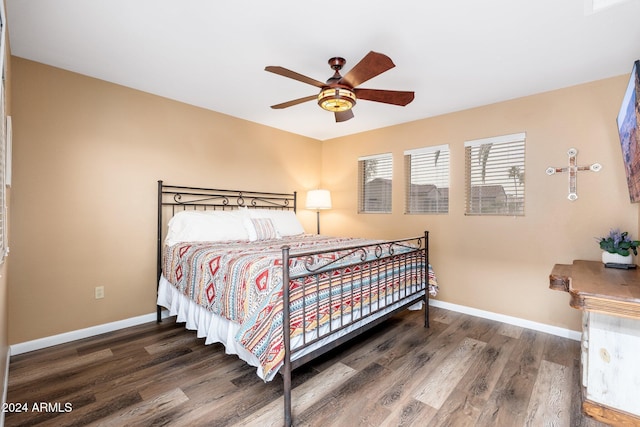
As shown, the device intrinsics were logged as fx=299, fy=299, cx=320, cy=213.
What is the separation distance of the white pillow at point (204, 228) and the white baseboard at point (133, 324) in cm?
89

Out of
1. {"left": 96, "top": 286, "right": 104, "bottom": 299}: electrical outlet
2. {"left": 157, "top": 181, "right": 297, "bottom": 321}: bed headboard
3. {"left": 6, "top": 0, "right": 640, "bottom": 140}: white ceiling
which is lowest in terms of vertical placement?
{"left": 96, "top": 286, "right": 104, "bottom": 299}: electrical outlet

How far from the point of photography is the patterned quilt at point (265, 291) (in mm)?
1762

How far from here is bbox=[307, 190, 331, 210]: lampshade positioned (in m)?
4.57

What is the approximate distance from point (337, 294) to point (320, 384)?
0.63m

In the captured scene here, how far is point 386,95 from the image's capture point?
7.64 feet

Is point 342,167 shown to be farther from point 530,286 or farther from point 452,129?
point 530,286

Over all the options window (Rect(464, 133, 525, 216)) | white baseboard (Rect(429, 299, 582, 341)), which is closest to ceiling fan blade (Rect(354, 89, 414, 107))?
window (Rect(464, 133, 525, 216))

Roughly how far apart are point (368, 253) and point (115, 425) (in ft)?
6.48

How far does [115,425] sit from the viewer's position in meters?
1.67

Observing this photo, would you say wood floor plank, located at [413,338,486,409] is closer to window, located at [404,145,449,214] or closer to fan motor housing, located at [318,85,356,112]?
window, located at [404,145,449,214]

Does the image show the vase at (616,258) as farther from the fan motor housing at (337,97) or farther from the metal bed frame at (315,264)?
the fan motor housing at (337,97)

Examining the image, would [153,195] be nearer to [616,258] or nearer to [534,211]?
[534,211]

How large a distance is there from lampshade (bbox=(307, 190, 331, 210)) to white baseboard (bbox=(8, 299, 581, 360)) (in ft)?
7.11

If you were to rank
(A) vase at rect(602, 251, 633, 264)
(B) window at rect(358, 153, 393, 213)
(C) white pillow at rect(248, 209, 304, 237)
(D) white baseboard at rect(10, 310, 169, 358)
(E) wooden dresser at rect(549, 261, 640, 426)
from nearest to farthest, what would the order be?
(E) wooden dresser at rect(549, 261, 640, 426) < (A) vase at rect(602, 251, 633, 264) < (D) white baseboard at rect(10, 310, 169, 358) < (C) white pillow at rect(248, 209, 304, 237) < (B) window at rect(358, 153, 393, 213)
